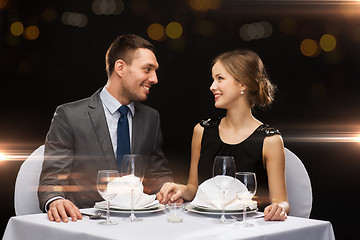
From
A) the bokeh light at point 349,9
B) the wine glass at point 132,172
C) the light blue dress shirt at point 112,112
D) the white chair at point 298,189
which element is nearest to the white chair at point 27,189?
the light blue dress shirt at point 112,112

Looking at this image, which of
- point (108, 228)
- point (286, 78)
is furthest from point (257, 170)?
point (286, 78)

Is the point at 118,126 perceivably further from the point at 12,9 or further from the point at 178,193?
the point at 12,9

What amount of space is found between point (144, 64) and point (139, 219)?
1.34m

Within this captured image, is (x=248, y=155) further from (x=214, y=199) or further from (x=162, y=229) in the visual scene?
(x=162, y=229)

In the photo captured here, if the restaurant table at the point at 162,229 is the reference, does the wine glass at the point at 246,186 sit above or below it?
above

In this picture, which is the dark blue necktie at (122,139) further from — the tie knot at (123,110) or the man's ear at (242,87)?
the man's ear at (242,87)

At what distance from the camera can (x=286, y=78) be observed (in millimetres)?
3576

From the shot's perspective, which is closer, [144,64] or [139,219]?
[139,219]

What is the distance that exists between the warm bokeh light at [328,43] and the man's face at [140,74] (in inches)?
52.1

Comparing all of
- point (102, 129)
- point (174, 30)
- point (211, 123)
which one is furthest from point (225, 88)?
point (174, 30)

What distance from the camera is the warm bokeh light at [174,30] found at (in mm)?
3723

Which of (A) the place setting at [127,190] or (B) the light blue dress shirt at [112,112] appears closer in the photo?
(A) the place setting at [127,190]

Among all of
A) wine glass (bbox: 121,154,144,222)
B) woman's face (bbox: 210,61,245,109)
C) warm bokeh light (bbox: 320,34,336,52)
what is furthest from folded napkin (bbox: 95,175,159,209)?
warm bokeh light (bbox: 320,34,336,52)

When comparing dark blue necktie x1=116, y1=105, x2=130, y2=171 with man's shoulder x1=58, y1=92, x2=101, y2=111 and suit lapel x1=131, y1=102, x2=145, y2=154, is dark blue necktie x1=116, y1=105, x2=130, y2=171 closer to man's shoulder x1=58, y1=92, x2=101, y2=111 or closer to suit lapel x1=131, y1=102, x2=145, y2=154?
suit lapel x1=131, y1=102, x2=145, y2=154
